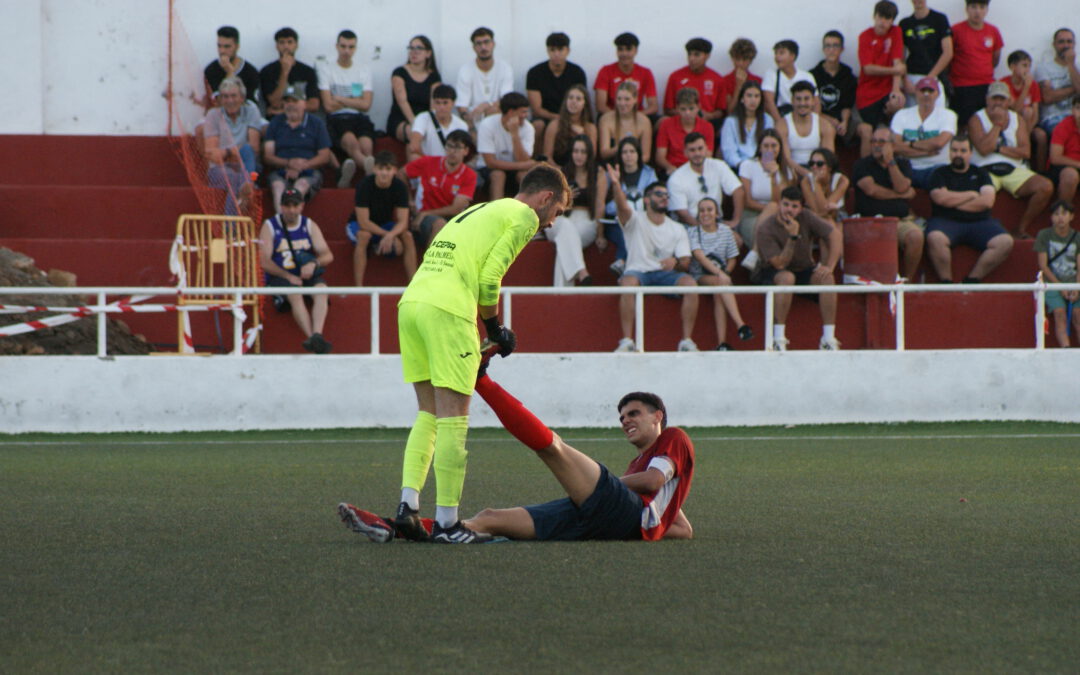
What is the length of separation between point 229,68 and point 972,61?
8959 millimetres

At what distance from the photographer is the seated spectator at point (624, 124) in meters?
15.9

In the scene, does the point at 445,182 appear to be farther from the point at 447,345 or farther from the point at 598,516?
the point at 598,516

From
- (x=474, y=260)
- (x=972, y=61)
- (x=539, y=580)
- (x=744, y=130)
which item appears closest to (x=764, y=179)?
(x=744, y=130)

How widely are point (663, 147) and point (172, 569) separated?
11225 mm

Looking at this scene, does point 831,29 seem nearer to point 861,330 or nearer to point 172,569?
point 861,330

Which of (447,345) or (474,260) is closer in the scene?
(447,345)

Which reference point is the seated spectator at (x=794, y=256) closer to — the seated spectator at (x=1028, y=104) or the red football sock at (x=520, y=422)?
the seated spectator at (x=1028, y=104)

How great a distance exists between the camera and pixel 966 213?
51.6 feet

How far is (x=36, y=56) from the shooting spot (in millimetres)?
17422

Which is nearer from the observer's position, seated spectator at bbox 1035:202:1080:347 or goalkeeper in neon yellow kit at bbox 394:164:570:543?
goalkeeper in neon yellow kit at bbox 394:164:570:543

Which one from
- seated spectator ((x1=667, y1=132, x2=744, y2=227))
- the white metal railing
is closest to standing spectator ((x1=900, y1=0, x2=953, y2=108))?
seated spectator ((x1=667, y1=132, x2=744, y2=227))

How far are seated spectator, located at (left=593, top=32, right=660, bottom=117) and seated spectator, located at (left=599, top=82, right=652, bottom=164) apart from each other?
614 mm

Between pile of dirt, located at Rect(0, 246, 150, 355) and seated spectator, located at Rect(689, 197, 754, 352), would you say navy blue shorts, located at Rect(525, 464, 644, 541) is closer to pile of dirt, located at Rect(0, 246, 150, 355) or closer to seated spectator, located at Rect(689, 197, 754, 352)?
seated spectator, located at Rect(689, 197, 754, 352)

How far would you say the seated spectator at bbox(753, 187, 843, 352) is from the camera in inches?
560
